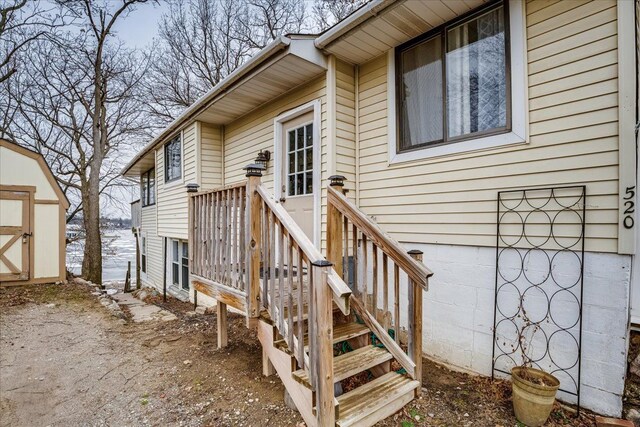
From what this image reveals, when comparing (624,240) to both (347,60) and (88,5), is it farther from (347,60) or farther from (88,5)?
(88,5)

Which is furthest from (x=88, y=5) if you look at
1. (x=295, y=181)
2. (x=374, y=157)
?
(x=374, y=157)

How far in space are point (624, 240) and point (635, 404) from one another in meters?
1.41

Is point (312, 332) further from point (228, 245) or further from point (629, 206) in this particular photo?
point (629, 206)

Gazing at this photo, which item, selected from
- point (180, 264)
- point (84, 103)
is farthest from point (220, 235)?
point (84, 103)

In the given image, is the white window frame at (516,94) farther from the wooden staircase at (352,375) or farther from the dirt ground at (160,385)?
the dirt ground at (160,385)

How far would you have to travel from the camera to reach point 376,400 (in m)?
2.36

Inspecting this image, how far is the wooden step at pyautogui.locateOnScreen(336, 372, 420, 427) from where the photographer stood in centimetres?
218

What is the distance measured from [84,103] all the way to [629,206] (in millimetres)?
15675

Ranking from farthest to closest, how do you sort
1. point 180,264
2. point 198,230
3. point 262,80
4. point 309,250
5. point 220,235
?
point 180,264
point 262,80
point 198,230
point 220,235
point 309,250

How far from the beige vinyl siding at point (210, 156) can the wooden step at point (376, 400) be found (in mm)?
5479

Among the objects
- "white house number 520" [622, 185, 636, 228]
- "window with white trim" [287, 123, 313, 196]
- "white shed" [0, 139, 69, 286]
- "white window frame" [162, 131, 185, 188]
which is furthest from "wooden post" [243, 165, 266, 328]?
"white shed" [0, 139, 69, 286]

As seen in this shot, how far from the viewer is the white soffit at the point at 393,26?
3.29m

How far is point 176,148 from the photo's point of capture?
26.9 feet

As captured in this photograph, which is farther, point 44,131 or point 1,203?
point 44,131
